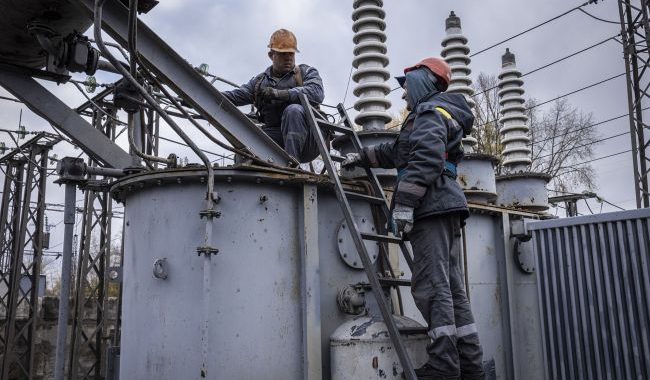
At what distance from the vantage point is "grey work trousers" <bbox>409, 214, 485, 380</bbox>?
11.9 ft

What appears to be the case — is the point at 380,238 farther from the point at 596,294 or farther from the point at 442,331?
the point at 596,294

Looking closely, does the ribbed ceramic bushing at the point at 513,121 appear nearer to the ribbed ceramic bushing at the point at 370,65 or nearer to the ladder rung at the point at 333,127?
the ribbed ceramic bushing at the point at 370,65

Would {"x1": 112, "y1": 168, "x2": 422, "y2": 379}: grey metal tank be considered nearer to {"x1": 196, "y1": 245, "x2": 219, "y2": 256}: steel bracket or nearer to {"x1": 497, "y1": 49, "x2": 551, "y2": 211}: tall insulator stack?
{"x1": 196, "y1": 245, "x2": 219, "y2": 256}: steel bracket

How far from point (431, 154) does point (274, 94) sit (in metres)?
1.88

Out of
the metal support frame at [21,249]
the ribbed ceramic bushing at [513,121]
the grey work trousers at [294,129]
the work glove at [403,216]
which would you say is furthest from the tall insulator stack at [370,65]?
the metal support frame at [21,249]

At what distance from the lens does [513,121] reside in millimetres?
9977

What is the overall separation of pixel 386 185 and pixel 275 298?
193 cm

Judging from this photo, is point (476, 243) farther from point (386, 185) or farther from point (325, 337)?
point (325, 337)

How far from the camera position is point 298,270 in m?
4.26

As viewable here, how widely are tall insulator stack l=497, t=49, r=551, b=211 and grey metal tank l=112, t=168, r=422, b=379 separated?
161 inches

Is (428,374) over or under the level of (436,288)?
under

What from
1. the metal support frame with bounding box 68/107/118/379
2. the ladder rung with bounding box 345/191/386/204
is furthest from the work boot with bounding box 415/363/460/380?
the metal support frame with bounding box 68/107/118/379

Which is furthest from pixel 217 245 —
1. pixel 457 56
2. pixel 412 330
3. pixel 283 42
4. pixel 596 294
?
pixel 457 56

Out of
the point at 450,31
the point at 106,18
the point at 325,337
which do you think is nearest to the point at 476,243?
the point at 325,337
